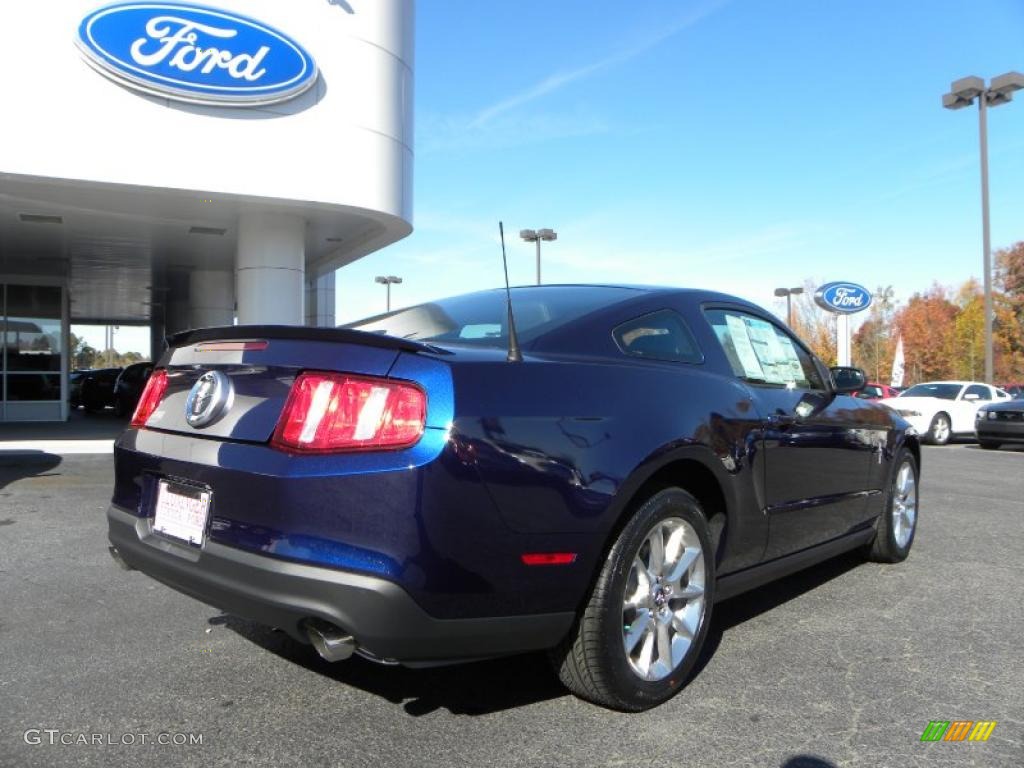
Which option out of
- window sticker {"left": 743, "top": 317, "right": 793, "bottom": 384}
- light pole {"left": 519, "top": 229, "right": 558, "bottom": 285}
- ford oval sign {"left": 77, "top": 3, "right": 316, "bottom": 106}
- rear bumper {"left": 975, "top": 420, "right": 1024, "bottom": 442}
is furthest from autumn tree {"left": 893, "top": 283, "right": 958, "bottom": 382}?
window sticker {"left": 743, "top": 317, "right": 793, "bottom": 384}

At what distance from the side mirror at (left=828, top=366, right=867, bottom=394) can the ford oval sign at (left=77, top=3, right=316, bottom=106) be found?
351 inches

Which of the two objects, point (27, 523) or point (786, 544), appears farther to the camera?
point (27, 523)

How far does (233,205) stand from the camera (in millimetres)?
11773

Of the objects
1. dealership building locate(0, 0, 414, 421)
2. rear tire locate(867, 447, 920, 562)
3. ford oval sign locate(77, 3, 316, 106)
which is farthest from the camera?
ford oval sign locate(77, 3, 316, 106)

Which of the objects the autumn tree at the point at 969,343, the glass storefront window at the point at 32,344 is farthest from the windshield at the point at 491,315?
the autumn tree at the point at 969,343

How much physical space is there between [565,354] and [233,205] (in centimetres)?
1018

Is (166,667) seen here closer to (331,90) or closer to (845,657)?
→ (845,657)

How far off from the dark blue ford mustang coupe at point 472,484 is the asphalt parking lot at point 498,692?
0.94 feet

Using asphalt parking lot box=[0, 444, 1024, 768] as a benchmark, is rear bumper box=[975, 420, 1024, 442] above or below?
above

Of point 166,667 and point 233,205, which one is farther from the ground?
point 233,205

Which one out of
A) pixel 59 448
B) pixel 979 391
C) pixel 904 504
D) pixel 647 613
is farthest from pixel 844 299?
pixel 647 613

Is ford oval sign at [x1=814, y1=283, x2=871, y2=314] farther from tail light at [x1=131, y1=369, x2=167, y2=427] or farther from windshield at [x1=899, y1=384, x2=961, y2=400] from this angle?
tail light at [x1=131, y1=369, x2=167, y2=427]

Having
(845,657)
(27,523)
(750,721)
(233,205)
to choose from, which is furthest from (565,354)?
(233,205)

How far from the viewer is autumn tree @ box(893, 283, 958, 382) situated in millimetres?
57987
